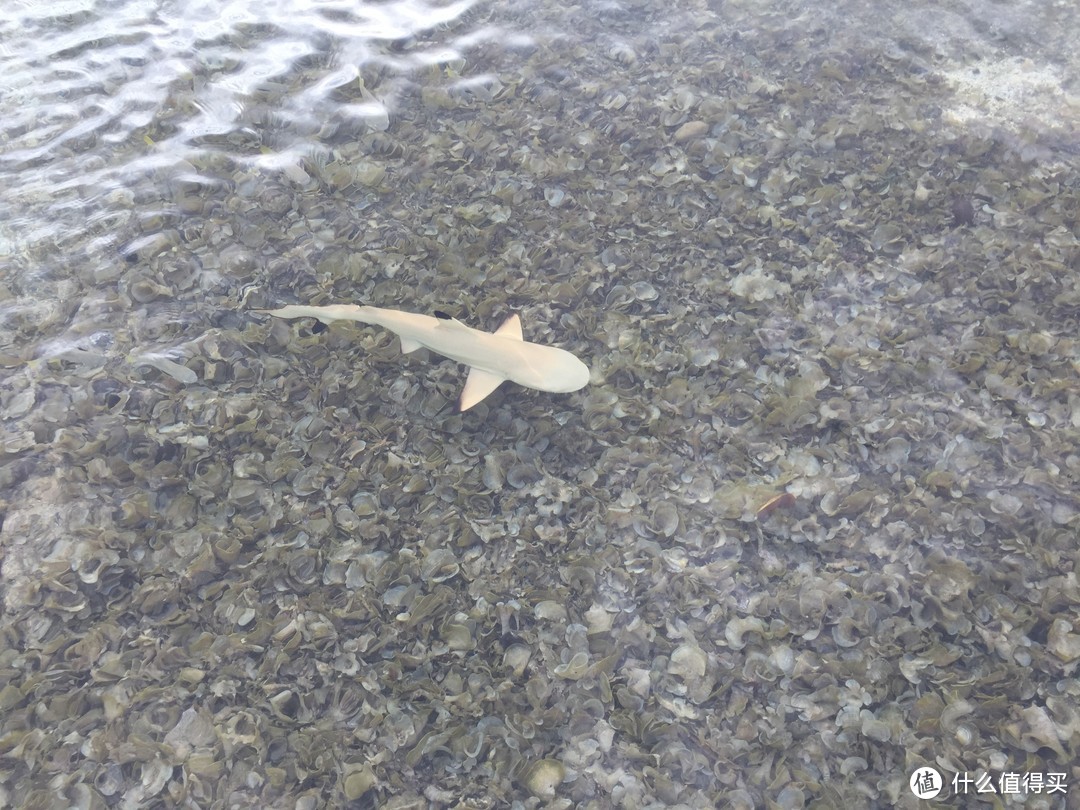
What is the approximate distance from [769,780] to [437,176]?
4660mm

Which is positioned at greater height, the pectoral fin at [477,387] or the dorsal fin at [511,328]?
the dorsal fin at [511,328]

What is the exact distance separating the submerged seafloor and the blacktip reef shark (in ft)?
0.51

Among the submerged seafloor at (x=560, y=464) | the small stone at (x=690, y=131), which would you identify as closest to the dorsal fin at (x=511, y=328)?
the submerged seafloor at (x=560, y=464)

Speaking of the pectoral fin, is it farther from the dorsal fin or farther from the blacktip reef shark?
the dorsal fin

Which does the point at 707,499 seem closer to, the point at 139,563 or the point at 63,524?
the point at 139,563

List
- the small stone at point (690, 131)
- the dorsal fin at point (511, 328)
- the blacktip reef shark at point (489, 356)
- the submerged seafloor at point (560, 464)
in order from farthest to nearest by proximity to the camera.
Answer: the small stone at point (690, 131), the dorsal fin at point (511, 328), the blacktip reef shark at point (489, 356), the submerged seafloor at point (560, 464)

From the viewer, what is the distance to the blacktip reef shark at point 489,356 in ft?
13.6

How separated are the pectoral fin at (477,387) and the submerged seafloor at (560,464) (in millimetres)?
130

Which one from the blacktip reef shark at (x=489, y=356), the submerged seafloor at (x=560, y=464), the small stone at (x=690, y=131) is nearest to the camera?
the submerged seafloor at (x=560, y=464)

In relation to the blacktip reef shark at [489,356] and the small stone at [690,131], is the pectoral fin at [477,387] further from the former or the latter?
the small stone at [690,131]

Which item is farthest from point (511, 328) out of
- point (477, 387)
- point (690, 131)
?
point (690, 131)

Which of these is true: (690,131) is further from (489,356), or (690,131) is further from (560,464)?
(560,464)

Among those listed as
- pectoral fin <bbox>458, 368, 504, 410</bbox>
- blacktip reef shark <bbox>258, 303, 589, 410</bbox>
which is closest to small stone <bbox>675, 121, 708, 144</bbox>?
blacktip reef shark <bbox>258, 303, 589, 410</bbox>

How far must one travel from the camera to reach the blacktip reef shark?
416 centimetres
